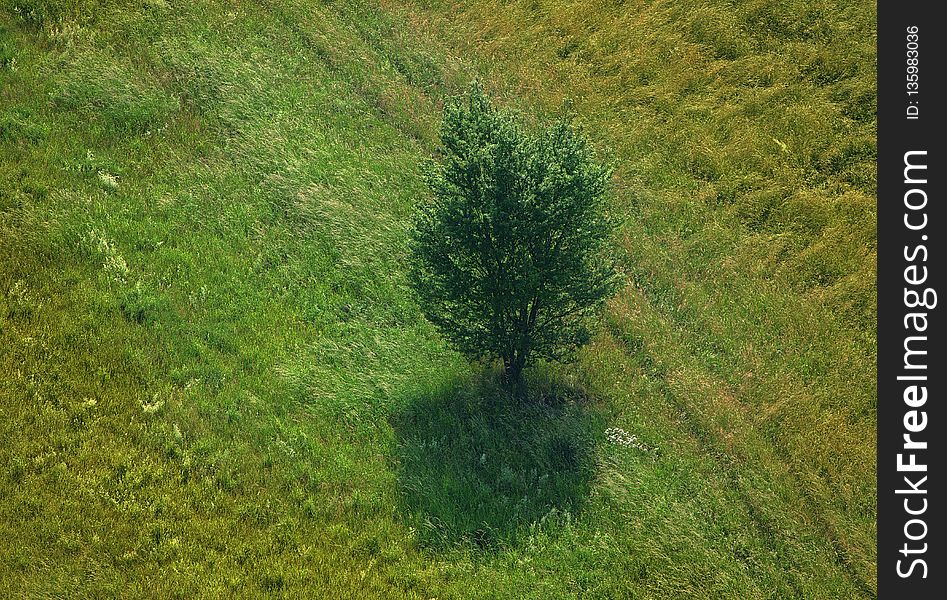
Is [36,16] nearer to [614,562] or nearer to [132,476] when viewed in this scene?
[132,476]

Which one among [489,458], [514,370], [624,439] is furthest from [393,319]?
[624,439]

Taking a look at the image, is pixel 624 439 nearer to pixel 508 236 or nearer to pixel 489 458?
pixel 489 458

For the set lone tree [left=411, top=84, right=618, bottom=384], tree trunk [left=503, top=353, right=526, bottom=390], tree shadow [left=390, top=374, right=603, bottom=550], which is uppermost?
lone tree [left=411, top=84, right=618, bottom=384]

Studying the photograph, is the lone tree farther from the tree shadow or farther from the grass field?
the grass field

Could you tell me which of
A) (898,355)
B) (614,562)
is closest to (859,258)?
(898,355)

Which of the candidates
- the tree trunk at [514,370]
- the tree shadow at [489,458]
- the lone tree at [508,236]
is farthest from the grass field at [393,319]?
the lone tree at [508,236]

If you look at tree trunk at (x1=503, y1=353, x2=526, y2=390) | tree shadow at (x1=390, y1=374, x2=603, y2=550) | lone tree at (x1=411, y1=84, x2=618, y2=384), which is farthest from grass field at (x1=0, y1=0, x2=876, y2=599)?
lone tree at (x1=411, y1=84, x2=618, y2=384)
